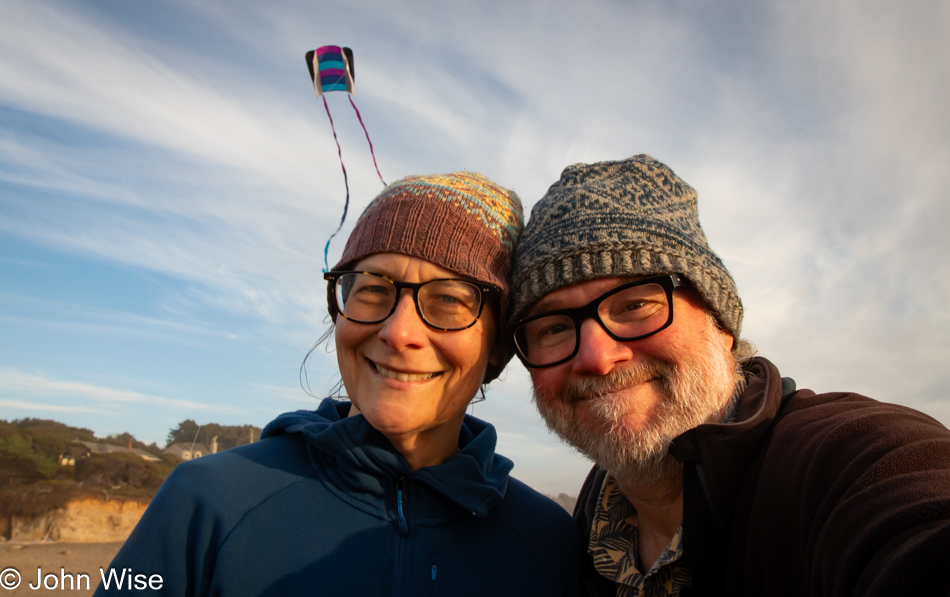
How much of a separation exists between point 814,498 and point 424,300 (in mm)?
1439

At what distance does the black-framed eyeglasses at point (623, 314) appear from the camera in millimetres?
2127

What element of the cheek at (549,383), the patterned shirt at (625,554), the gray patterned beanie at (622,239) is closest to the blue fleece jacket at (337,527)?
the patterned shirt at (625,554)

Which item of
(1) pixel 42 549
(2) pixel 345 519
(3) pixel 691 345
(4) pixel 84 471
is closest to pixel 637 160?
(3) pixel 691 345

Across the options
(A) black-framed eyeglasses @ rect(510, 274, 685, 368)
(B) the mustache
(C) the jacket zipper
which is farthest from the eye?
(C) the jacket zipper

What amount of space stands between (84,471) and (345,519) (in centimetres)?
4302

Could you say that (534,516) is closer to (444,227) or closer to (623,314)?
(623,314)

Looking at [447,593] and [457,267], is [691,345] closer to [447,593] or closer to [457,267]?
[457,267]

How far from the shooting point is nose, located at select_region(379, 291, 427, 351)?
2.03 m

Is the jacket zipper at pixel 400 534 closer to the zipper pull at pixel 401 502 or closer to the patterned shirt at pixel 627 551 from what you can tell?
the zipper pull at pixel 401 502

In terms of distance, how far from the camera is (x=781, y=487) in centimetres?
151

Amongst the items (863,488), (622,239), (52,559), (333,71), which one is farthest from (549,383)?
(52,559)

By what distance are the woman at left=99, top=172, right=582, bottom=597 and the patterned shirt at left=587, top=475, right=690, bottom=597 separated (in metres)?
0.13

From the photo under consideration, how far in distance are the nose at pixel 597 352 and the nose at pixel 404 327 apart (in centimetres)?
66

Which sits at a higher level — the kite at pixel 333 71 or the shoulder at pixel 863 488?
the kite at pixel 333 71
